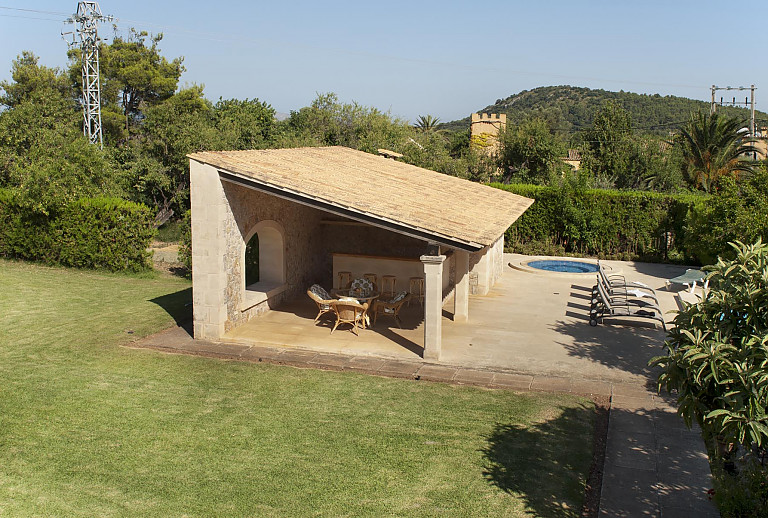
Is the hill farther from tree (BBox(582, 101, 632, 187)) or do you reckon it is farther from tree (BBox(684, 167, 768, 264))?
tree (BBox(684, 167, 768, 264))

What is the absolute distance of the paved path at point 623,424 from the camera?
23.6 ft

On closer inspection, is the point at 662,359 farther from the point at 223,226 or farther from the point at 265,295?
the point at 265,295

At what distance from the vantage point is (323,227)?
701 inches

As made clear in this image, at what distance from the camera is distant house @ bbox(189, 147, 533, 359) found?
11.9 metres

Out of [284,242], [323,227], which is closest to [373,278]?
[323,227]

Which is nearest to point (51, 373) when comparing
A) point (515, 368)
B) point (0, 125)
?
point (515, 368)

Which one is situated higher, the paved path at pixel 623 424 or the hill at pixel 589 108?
the hill at pixel 589 108

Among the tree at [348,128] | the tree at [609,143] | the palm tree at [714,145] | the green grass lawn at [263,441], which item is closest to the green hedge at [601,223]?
the tree at [348,128]

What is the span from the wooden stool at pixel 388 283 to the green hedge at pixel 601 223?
9.86m

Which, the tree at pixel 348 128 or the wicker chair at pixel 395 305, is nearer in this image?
the wicker chair at pixel 395 305

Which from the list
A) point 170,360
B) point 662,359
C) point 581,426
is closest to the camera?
point 662,359

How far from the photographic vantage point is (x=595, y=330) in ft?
46.9

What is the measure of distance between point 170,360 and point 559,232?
16.9 meters

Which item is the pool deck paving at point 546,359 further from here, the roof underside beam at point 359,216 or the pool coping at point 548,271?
the pool coping at point 548,271
